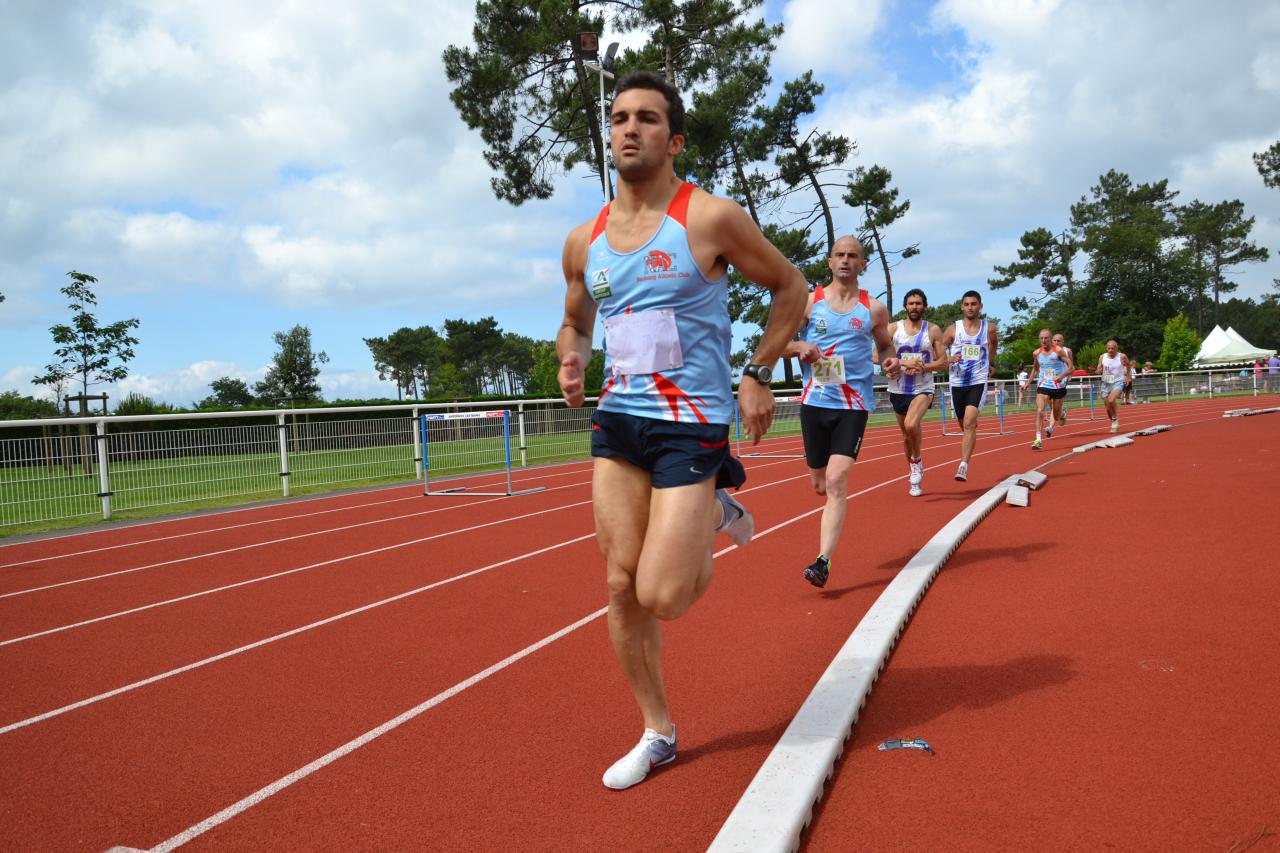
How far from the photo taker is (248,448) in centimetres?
1288

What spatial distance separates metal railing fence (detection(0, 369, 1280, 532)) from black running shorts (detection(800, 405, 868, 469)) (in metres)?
8.09

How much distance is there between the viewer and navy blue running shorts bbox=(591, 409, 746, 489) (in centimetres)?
270

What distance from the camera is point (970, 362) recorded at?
10.5m

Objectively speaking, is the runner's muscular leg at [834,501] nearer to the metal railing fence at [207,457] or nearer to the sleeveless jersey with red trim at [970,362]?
the sleeveless jersey with red trim at [970,362]

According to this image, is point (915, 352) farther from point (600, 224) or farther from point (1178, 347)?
point (1178, 347)

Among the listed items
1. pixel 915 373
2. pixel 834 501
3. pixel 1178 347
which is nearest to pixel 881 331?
pixel 834 501

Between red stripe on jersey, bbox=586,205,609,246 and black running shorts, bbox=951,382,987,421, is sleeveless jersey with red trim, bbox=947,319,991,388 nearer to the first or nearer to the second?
black running shorts, bbox=951,382,987,421

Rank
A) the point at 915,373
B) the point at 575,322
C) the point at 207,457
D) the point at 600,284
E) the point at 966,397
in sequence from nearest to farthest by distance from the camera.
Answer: the point at 600,284 → the point at 575,322 → the point at 915,373 → the point at 966,397 → the point at 207,457

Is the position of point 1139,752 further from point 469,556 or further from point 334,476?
point 334,476

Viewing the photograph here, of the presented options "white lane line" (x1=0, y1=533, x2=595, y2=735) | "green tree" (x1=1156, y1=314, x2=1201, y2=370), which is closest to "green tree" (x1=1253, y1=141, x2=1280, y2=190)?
"green tree" (x1=1156, y1=314, x2=1201, y2=370)

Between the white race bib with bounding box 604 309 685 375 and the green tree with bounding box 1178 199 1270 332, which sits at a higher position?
the green tree with bounding box 1178 199 1270 332

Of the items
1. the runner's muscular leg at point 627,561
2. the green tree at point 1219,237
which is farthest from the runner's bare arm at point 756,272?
the green tree at point 1219,237

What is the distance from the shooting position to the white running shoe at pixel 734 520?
2967 millimetres

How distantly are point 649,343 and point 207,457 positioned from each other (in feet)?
36.4
